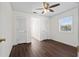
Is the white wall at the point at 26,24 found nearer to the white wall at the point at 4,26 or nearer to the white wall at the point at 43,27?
the white wall at the point at 43,27

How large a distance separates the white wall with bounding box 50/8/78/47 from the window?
0.82ft

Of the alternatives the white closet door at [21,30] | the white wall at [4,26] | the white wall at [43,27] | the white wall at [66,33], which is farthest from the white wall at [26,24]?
the white wall at [4,26]

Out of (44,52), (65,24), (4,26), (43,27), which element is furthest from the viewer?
(43,27)

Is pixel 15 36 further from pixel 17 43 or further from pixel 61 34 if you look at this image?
pixel 61 34

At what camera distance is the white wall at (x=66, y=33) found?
516cm

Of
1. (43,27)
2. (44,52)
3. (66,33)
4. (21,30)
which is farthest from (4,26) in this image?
(43,27)

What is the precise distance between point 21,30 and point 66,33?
9.86 ft

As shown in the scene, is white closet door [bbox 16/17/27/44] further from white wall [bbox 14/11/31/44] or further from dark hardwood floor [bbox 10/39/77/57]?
dark hardwood floor [bbox 10/39/77/57]

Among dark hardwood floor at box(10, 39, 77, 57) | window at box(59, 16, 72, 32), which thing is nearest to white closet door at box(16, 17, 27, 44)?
dark hardwood floor at box(10, 39, 77, 57)

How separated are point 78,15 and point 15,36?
158 inches

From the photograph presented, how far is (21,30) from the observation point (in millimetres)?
6395

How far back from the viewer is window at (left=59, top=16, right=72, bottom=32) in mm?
5744

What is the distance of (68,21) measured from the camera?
591 cm

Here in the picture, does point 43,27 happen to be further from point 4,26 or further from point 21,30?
point 4,26
